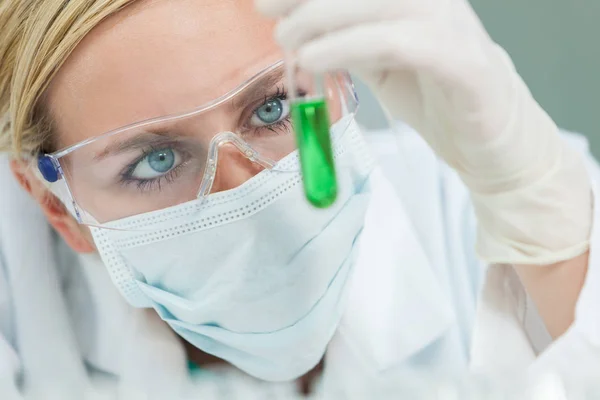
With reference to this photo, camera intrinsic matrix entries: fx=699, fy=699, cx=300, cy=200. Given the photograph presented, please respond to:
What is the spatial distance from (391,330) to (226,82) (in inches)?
24.1

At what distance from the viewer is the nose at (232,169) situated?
1015 mm

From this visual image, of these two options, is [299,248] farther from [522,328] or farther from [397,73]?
[522,328]

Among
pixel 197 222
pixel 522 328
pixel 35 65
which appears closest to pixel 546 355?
pixel 522 328

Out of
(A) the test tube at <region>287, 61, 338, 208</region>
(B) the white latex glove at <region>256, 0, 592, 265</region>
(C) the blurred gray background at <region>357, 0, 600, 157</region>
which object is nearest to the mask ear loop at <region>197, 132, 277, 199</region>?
(B) the white latex glove at <region>256, 0, 592, 265</region>

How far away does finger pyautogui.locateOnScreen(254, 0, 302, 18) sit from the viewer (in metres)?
Result: 0.78

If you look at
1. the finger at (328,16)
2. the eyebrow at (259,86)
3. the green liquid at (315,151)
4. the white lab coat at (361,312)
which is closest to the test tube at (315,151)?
the green liquid at (315,151)

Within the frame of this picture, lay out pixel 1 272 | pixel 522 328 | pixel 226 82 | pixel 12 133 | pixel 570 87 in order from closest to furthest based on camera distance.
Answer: pixel 226 82, pixel 12 133, pixel 522 328, pixel 1 272, pixel 570 87

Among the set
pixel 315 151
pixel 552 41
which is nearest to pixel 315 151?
pixel 315 151

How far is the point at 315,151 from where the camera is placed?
2.32 ft

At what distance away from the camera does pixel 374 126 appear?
137 cm

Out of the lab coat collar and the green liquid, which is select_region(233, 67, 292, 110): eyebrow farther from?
the lab coat collar

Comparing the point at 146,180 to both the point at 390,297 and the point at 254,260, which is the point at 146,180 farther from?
the point at 390,297

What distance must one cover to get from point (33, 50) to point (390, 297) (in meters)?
0.78

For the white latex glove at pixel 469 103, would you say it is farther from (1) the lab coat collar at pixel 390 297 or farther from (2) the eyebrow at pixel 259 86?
(1) the lab coat collar at pixel 390 297
